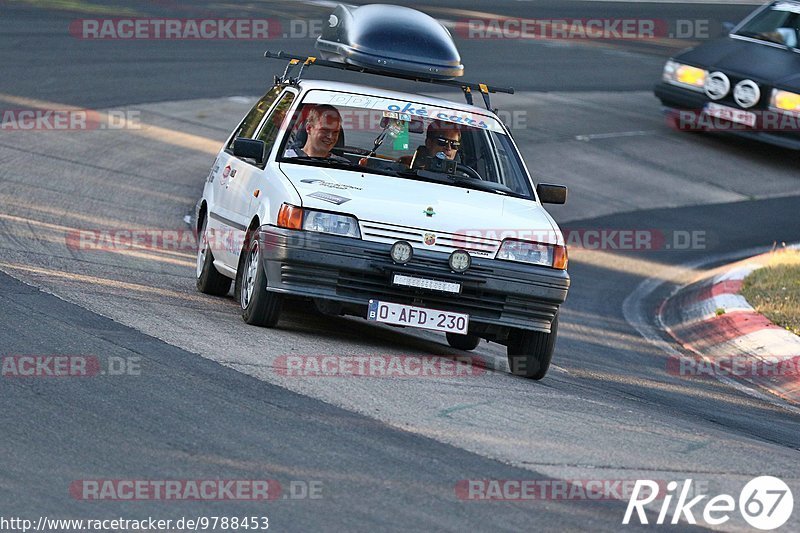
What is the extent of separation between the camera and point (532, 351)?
8.96 metres

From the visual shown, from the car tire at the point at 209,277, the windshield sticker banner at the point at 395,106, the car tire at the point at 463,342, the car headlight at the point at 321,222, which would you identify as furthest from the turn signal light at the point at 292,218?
the car tire at the point at 463,342

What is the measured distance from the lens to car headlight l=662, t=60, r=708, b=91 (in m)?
19.9

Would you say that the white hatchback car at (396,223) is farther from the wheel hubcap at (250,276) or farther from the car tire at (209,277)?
the car tire at (209,277)

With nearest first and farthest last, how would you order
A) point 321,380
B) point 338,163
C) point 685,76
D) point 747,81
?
1. point 321,380
2. point 338,163
3. point 747,81
4. point 685,76

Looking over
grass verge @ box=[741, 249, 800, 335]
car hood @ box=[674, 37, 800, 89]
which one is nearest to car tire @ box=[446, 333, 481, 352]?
grass verge @ box=[741, 249, 800, 335]

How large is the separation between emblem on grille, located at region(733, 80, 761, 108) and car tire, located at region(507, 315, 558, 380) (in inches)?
439

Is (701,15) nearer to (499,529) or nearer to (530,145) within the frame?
(530,145)

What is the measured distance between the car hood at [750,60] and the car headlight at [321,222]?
472 inches

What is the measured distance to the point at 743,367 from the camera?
11141 mm

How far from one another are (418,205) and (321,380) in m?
1.47

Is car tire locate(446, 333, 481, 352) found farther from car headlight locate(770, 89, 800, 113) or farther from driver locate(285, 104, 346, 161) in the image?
car headlight locate(770, 89, 800, 113)

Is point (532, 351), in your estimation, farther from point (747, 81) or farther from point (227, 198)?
point (747, 81)

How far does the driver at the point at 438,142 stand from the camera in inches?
381

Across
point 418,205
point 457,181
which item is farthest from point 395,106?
point 418,205
